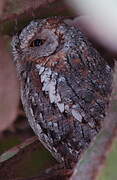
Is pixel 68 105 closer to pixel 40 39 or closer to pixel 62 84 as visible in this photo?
pixel 62 84

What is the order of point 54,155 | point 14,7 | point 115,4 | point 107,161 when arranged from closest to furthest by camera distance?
1. point 107,161
2. point 115,4
3. point 14,7
4. point 54,155

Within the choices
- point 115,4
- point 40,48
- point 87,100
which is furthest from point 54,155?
point 115,4

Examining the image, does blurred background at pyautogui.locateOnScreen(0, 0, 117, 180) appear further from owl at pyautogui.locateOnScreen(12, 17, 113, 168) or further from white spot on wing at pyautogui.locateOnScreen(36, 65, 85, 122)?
white spot on wing at pyautogui.locateOnScreen(36, 65, 85, 122)

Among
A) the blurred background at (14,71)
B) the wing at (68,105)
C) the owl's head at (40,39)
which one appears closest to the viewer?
the blurred background at (14,71)

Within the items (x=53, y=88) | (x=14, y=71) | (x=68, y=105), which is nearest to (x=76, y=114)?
(x=68, y=105)

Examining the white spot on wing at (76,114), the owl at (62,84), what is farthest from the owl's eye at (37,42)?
the white spot on wing at (76,114)

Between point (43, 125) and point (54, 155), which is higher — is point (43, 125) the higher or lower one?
the higher one

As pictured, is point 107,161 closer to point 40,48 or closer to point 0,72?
point 0,72

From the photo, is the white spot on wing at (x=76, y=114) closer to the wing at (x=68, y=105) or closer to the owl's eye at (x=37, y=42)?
the wing at (x=68, y=105)

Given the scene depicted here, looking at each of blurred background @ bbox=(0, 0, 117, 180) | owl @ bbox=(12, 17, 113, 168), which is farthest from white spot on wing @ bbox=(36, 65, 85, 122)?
blurred background @ bbox=(0, 0, 117, 180)

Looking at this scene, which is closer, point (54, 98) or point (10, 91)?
point (10, 91)
